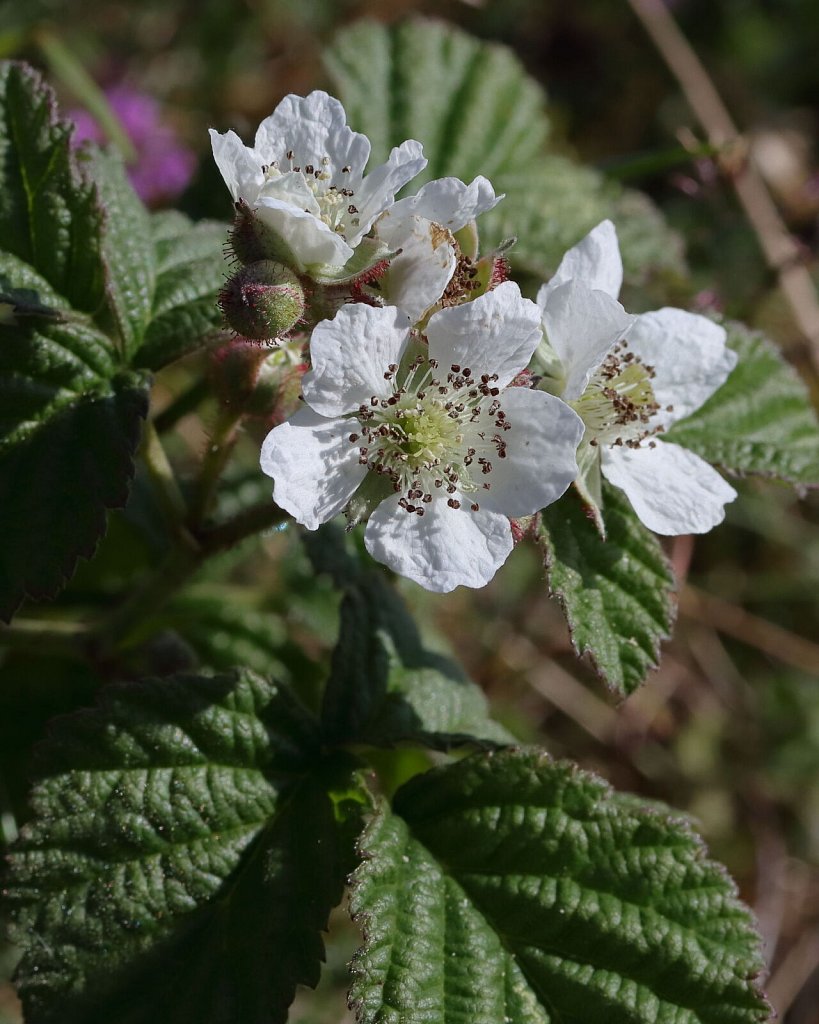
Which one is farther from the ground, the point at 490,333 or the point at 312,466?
the point at 490,333

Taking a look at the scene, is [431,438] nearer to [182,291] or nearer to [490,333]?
[490,333]

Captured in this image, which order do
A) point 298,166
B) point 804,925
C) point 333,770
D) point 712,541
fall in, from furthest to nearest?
point 712,541, point 804,925, point 333,770, point 298,166

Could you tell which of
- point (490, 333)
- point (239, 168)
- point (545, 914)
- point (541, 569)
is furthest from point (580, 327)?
point (541, 569)

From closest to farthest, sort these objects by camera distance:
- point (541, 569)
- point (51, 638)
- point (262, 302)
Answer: point (262, 302) < point (51, 638) < point (541, 569)

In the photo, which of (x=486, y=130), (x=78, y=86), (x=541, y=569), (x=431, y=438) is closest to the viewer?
(x=431, y=438)

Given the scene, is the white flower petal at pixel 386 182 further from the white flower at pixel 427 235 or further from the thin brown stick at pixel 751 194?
the thin brown stick at pixel 751 194

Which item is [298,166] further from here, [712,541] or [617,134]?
[617,134]

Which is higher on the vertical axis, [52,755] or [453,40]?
[453,40]

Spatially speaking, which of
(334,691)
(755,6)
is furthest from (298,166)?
(755,6)
